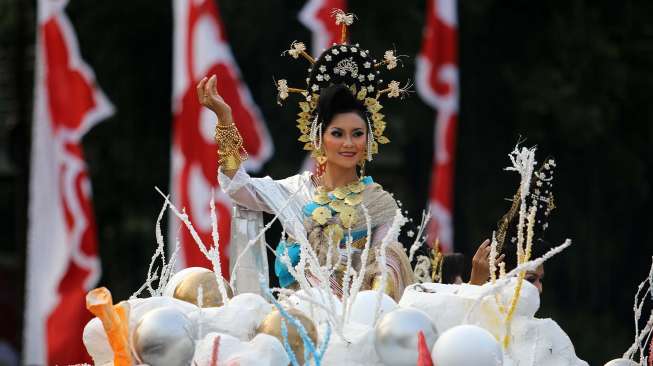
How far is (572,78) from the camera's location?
14586 mm

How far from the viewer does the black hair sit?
16.9 ft

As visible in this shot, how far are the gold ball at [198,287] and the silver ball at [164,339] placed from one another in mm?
363

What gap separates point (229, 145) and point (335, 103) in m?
0.40

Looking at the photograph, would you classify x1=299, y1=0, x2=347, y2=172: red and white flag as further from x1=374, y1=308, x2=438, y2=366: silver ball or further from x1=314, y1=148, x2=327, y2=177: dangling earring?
x1=374, y1=308, x2=438, y2=366: silver ball

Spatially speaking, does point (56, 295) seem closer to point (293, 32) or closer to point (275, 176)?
point (275, 176)

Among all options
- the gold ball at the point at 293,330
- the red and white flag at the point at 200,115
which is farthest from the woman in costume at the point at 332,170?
the red and white flag at the point at 200,115

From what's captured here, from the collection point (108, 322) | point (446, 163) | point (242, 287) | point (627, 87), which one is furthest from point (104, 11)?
point (108, 322)

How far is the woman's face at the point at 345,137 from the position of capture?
203 inches

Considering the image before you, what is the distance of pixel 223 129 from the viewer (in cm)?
496

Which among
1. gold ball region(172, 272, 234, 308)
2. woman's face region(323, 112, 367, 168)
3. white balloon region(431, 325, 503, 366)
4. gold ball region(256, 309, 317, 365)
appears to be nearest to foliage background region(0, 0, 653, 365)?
woman's face region(323, 112, 367, 168)

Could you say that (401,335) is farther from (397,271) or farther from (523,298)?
(397,271)

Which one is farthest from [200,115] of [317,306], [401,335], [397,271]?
[401,335]

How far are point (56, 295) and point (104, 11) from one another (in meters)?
4.95

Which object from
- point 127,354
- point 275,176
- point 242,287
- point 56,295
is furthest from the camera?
point 275,176
